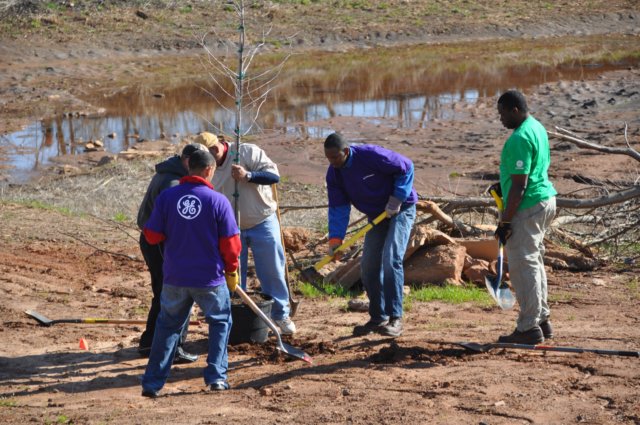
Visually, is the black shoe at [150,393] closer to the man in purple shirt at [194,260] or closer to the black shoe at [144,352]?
the man in purple shirt at [194,260]

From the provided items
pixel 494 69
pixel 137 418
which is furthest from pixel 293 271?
pixel 494 69

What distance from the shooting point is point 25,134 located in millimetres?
20281

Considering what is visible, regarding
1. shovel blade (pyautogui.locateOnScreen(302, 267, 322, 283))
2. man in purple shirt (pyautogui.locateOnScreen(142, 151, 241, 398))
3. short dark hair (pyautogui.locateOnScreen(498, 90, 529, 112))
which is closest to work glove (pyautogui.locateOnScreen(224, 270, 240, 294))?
man in purple shirt (pyautogui.locateOnScreen(142, 151, 241, 398))

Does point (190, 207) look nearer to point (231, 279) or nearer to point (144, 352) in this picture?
point (231, 279)

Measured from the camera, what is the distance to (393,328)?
7.41m

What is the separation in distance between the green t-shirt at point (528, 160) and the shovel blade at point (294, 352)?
182 cm

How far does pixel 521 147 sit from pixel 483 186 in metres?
9.08

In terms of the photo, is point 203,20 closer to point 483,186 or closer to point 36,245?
point 483,186

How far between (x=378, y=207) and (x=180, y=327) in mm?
1950

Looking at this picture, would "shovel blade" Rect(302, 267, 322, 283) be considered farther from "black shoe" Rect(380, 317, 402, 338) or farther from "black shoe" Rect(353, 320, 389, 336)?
"black shoe" Rect(380, 317, 402, 338)

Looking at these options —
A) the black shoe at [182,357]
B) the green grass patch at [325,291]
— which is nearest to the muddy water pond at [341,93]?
the green grass patch at [325,291]

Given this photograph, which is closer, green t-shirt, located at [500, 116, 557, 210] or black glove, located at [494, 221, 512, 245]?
green t-shirt, located at [500, 116, 557, 210]

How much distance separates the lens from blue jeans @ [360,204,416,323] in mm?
7340

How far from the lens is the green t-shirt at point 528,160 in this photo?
6406 mm
